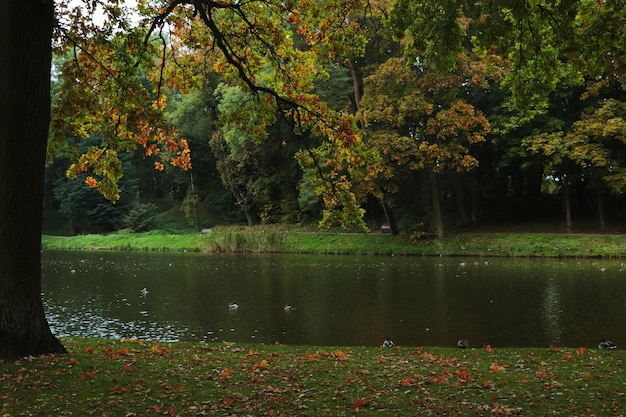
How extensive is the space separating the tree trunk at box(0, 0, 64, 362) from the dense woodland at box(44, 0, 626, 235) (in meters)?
1.70

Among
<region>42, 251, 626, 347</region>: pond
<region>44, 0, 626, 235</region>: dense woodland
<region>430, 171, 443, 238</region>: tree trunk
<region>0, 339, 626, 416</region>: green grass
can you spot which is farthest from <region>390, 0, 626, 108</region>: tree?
<region>430, 171, 443, 238</region>: tree trunk

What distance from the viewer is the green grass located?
6.23 m

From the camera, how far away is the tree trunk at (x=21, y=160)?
786 centimetres

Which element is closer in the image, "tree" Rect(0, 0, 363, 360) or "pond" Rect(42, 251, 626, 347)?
"tree" Rect(0, 0, 363, 360)

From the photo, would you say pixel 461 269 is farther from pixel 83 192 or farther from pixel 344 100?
pixel 83 192

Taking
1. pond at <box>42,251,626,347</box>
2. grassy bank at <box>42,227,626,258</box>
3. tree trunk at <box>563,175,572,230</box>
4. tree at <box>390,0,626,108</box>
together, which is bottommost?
pond at <box>42,251,626,347</box>

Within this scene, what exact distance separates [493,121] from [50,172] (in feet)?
183

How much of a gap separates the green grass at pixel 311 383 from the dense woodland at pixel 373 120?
307cm

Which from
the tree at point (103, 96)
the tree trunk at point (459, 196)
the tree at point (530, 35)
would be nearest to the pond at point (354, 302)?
the tree at point (103, 96)

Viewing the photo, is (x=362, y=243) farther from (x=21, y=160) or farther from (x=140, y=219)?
(x=21, y=160)

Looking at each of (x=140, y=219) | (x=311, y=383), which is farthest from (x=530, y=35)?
(x=140, y=219)

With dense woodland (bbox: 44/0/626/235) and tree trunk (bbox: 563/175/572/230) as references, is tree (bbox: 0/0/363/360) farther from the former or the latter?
tree trunk (bbox: 563/175/572/230)

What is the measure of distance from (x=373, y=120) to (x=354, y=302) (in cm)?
1952

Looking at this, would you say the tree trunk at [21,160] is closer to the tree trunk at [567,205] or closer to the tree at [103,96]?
the tree at [103,96]
